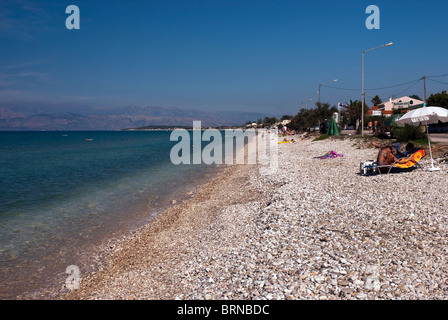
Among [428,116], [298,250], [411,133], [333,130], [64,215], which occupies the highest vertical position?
[333,130]

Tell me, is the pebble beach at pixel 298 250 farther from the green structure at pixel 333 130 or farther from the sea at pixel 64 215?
the green structure at pixel 333 130

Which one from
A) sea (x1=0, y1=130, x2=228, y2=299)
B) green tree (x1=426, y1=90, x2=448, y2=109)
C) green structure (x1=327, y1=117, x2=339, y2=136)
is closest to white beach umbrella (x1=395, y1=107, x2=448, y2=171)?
sea (x1=0, y1=130, x2=228, y2=299)

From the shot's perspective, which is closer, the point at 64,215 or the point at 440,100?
the point at 64,215

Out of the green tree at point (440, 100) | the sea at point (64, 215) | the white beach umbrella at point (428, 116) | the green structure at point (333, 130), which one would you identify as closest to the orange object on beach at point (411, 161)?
the white beach umbrella at point (428, 116)

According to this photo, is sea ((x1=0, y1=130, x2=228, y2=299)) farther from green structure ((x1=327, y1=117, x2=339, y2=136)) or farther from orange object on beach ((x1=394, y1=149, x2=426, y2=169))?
green structure ((x1=327, y1=117, x2=339, y2=136))

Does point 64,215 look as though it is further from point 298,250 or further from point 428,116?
point 428,116

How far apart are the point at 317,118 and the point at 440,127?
96.4 ft

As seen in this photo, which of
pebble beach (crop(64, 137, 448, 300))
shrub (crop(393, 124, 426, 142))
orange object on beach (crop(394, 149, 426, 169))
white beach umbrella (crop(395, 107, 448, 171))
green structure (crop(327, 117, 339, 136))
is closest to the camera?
pebble beach (crop(64, 137, 448, 300))

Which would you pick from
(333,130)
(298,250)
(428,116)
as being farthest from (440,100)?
(298,250)

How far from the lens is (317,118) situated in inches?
2463

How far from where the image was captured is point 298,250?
621 centimetres

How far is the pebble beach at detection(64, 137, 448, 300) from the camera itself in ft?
16.1

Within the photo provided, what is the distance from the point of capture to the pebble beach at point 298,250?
16.1 ft

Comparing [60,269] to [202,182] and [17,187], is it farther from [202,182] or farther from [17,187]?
[17,187]
